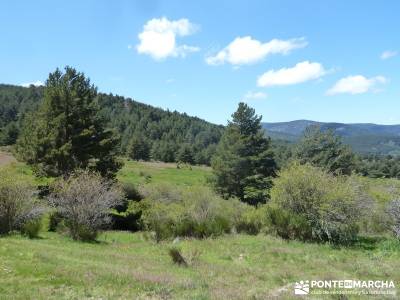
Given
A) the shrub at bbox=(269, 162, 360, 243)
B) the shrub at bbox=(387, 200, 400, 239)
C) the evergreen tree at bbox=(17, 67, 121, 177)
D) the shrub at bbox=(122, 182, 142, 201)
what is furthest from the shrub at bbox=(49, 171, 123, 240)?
the shrub at bbox=(387, 200, 400, 239)

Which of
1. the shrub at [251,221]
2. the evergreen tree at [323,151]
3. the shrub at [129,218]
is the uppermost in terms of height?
the evergreen tree at [323,151]

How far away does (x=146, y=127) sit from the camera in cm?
15600

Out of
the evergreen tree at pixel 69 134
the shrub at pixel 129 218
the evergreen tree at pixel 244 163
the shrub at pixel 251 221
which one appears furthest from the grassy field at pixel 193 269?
the evergreen tree at pixel 244 163

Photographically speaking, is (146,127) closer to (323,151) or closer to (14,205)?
(323,151)

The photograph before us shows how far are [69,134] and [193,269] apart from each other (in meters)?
27.4

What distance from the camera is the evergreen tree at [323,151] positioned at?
6538cm

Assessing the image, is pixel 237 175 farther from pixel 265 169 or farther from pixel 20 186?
pixel 20 186

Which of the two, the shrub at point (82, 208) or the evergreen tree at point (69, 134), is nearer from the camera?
the shrub at point (82, 208)

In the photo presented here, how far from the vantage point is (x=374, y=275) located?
51.1 feet

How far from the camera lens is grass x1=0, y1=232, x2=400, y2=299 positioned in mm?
10492

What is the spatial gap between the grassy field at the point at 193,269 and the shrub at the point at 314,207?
154 centimetres

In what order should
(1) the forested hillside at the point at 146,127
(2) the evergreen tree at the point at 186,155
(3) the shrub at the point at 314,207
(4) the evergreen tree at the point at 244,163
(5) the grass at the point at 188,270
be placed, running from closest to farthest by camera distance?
(5) the grass at the point at 188,270
(3) the shrub at the point at 314,207
(4) the evergreen tree at the point at 244,163
(2) the evergreen tree at the point at 186,155
(1) the forested hillside at the point at 146,127

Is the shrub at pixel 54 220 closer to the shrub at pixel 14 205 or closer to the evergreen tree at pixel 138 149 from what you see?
the shrub at pixel 14 205

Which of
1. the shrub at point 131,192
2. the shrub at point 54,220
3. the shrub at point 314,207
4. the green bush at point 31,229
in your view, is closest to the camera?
the green bush at point 31,229
